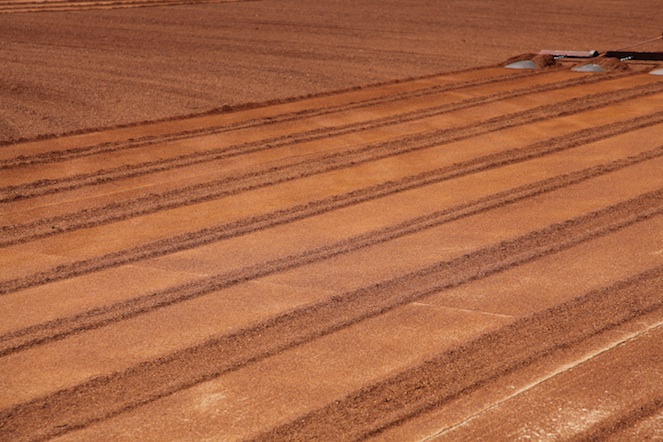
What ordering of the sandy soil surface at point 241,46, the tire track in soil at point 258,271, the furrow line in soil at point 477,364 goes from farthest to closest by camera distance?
the sandy soil surface at point 241,46 → the tire track in soil at point 258,271 → the furrow line in soil at point 477,364

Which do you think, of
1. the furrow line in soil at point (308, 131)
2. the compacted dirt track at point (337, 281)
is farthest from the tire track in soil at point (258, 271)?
the furrow line in soil at point (308, 131)

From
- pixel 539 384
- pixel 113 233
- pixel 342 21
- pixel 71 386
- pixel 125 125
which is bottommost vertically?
pixel 539 384

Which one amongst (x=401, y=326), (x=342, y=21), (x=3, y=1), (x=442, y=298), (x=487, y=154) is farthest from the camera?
(x=3, y=1)

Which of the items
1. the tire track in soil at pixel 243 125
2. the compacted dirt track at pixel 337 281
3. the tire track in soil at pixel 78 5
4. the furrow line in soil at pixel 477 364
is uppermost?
the tire track in soil at pixel 78 5

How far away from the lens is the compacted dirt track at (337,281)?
5.04m

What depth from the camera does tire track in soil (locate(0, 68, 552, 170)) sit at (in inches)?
399

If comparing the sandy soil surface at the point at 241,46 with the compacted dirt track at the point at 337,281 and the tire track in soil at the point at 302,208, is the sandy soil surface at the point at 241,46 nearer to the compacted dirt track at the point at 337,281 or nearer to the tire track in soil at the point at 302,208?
the compacted dirt track at the point at 337,281

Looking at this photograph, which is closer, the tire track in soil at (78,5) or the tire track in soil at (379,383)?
the tire track in soil at (379,383)

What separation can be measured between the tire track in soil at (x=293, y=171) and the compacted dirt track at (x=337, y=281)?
0.04m

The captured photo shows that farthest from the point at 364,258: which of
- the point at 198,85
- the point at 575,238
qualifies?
the point at 198,85

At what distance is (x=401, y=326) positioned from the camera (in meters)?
5.98

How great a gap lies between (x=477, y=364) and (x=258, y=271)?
6.72 feet

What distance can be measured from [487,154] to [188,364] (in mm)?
5153

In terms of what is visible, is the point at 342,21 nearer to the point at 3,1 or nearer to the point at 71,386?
the point at 3,1
